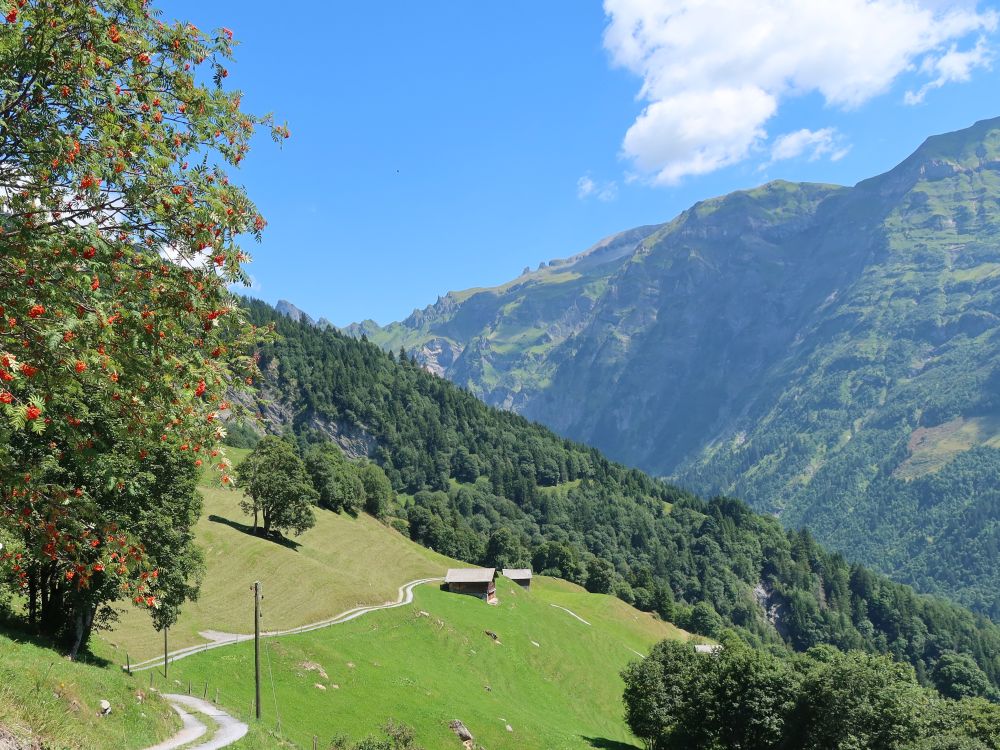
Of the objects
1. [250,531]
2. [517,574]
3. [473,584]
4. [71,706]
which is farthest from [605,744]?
[517,574]

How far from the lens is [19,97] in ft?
38.9

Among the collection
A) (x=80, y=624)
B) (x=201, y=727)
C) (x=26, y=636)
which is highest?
(x=80, y=624)

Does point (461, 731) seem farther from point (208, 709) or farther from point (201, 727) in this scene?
point (201, 727)

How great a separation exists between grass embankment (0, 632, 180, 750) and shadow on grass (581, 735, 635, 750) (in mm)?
53198

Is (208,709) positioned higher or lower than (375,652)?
higher

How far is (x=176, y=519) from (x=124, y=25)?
34.7 meters

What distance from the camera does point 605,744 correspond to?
2970 inches

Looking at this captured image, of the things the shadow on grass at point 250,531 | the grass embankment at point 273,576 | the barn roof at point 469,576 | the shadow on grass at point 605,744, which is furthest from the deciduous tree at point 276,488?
the shadow on grass at point 605,744

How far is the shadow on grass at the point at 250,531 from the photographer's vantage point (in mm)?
101625

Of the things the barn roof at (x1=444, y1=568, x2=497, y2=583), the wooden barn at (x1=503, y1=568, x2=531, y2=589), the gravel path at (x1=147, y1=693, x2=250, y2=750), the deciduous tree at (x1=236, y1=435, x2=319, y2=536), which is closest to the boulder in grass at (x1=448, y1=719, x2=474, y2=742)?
the gravel path at (x1=147, y1=693, x2=250, y2=750)

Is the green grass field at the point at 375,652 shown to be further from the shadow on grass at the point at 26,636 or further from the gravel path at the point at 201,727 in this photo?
the shadow on grass at the point at 26,636

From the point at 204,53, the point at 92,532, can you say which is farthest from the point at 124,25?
the point at 92,532

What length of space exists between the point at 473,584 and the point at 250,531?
1465 inches

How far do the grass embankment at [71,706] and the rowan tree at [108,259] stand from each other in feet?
15.6
